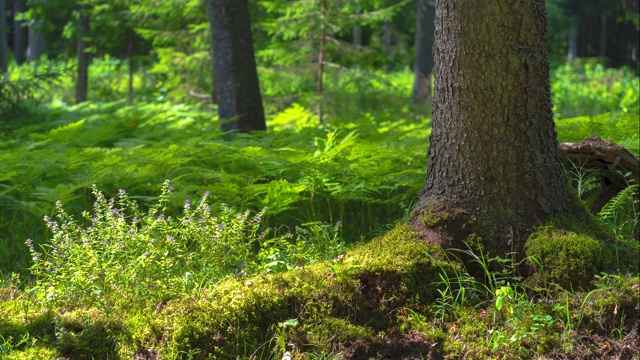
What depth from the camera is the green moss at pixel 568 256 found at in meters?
4.36

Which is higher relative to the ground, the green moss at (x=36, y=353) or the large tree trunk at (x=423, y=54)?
the large tree trunk at (x=423, y=54)

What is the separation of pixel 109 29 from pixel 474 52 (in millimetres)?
12342

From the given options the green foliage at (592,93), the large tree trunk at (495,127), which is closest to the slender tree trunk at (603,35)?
the green foliage at (592,93)

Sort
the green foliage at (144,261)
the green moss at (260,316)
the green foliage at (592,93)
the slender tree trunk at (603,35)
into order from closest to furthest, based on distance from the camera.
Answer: the green moss at (260,316) → the green foliage at (144,261) → the green foliage at (592,93) → the slender tree trunk at (603,35)

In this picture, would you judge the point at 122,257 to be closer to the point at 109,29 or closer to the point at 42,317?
the point at 42,317

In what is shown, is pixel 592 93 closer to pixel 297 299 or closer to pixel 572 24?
pixel 572 24

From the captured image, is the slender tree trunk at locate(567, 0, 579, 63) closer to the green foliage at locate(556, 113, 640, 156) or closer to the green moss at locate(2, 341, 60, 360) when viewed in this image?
the green foliage at locate(556, 113, 640, 156)

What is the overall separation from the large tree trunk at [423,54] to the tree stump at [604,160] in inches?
504

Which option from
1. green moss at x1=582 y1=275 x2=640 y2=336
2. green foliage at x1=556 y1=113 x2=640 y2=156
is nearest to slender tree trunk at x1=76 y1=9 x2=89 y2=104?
green foliage at x1=556 y1=113 x2=640 y2=156

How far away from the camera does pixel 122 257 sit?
4.49m

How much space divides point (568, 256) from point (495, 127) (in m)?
0.90

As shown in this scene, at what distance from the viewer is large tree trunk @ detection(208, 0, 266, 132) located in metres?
8.45

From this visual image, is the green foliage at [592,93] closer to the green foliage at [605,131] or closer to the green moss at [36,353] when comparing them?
the green foliage at [605,131]

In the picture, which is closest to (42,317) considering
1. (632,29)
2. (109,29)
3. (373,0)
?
(373,0)
